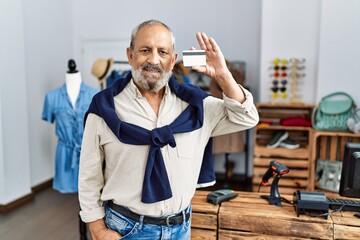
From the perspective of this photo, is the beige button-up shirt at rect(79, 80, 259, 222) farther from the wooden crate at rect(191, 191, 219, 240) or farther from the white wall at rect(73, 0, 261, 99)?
the white wall at rect(73, 0, 261, 99)

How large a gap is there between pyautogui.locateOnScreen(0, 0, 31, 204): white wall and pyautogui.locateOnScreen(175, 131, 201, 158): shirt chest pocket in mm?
3089

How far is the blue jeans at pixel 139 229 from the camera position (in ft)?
4.42

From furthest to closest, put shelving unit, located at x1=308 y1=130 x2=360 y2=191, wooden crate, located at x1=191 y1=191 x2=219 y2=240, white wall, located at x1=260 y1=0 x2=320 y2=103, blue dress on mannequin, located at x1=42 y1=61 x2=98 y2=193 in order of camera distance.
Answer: white wall, located at x1=260 y1=0 x2=320 y2=103, shelving unit, located at x1=308 y1=130 x2=360 y2=191, blue dress on mannequin, located at x1=42 y1=61 x2=98 y2=193, wooden crate, located at x1=191 y1=191 x2=219 y2=240

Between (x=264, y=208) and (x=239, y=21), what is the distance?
3.53m

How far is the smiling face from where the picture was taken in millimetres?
1343

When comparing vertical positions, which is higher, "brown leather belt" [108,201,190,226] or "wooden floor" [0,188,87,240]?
"brown leather belt" [108,201,190,226]

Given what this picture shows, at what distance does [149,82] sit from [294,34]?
10.6ft

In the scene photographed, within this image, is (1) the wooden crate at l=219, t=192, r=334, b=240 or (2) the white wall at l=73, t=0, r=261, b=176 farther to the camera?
(2) the white wall at l=73, t=0, r=261, b=176

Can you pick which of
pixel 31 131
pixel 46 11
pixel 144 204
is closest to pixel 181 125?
pixel 144 204

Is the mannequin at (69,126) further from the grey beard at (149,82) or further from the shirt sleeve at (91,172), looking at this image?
the grey beard at (149,82)

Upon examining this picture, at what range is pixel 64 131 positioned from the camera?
3.07 metres

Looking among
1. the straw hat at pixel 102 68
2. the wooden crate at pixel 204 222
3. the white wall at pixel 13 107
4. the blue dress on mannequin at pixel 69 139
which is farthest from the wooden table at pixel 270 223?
the white wall at pixel 13 107

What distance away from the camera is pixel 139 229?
4.42 ft

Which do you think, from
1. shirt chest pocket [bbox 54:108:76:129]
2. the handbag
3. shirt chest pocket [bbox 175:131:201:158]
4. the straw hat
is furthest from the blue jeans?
the straw hat
